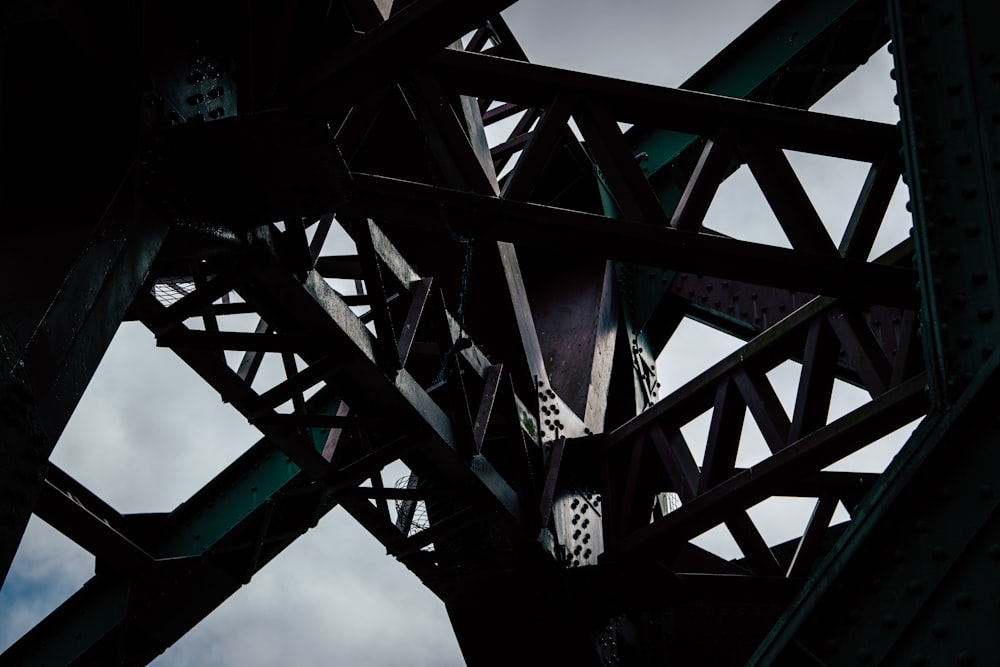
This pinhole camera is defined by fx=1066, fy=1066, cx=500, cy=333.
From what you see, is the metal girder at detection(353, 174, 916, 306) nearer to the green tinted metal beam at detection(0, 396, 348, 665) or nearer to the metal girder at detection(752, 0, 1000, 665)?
the metal girder at detection(752, 0, 1000, 665)

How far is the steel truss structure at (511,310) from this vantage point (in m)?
3.51

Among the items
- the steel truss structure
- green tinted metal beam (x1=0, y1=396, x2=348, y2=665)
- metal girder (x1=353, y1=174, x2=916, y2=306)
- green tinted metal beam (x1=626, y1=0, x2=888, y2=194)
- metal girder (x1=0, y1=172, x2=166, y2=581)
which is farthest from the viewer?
green tinted metal beam (x1=626, y1=0, x2=888, y2=194)

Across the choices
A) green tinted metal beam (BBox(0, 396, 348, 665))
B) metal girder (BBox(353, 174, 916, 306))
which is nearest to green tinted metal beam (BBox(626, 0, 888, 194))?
metal girder (BBox(353, 174, 916, 306))

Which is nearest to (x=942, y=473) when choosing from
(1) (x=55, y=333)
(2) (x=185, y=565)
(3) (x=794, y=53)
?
(1) (x=55, y=333)

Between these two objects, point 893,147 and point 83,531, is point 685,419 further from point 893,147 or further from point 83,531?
point 83,531

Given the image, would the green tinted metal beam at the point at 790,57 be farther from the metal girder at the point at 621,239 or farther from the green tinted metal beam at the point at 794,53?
the metal girder at the point at 621,239

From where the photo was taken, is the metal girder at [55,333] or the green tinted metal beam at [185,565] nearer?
the metal girder at [55,333]

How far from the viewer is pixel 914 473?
3.40 meters

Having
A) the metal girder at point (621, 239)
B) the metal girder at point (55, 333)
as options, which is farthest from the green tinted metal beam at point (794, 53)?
the metal girder at point (55, 333)

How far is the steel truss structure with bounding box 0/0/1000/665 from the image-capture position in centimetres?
351

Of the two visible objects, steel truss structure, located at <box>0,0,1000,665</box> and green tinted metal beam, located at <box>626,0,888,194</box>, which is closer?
steel truss structure, located at <box>0,0,1000,665</box>

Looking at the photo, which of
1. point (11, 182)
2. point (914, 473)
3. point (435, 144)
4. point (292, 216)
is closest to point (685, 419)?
point (435, 144)

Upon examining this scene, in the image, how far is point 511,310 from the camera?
7957mm

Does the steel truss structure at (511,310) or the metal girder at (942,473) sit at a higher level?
the steel truss structure at (511,310)
